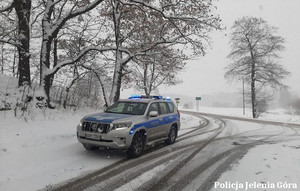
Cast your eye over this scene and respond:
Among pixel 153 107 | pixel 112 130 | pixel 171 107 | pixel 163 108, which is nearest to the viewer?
pixel 112 130

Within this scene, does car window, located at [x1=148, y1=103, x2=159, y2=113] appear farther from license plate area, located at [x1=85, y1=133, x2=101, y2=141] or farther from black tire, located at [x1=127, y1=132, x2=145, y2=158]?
license plate area, located at [x1=85, y1=133, x2=101, y2=141]

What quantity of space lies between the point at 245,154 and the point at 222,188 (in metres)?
3.59

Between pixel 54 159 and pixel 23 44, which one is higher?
pixel 23 44

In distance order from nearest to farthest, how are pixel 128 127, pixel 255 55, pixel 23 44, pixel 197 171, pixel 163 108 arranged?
pixel 197 171 → pixel 128 127 → pixel 163 108 → pixel 23 44 → pixel 255 55

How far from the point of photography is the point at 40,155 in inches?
270

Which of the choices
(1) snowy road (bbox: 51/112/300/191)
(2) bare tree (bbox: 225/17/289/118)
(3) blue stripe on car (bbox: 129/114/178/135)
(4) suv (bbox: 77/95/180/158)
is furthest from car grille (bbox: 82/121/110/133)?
(2) bare tree (bbox: 225/17/289/118)

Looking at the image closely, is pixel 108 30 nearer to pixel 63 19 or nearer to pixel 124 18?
pixel 124 18

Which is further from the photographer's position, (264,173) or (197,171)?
(197,171)

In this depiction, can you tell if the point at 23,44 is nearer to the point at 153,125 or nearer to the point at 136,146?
the point at 153,125

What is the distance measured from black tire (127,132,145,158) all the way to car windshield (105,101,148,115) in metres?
0.87

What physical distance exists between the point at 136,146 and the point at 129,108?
5.08ft

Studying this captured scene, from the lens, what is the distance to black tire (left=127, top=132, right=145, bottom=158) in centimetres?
714

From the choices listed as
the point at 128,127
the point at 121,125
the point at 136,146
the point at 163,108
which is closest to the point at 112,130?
the point at 121,125

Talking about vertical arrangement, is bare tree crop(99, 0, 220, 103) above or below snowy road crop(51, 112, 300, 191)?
above
